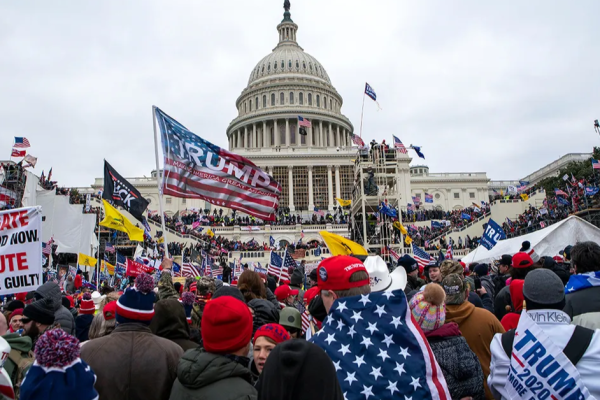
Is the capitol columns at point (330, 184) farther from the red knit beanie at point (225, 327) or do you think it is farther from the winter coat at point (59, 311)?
the red knit beanie at point (225, 327)

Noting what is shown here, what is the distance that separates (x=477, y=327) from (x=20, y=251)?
240 inches

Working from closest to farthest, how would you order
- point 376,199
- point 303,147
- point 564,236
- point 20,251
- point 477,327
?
point 477,327 < point 20,251 < point 564,236 < point 376,199 < point 303,147

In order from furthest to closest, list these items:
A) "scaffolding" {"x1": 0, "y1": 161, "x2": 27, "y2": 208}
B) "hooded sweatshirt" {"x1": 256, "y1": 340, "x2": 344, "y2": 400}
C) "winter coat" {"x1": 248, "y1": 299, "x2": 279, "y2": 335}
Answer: "scaffolding" {"x1": 0, "y1": 161, "x2": 27, "y2": 208}, "winter coat" {"x1": 248, "y1": 299, "x2": 279, "y2": 335}, "hooded sweatshirt" {"x1": 256, "y1": 340, "x2": 344, "y2": 400}

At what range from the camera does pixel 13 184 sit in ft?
102

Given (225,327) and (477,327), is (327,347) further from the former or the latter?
(477,327)

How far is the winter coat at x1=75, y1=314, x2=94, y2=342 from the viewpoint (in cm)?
635

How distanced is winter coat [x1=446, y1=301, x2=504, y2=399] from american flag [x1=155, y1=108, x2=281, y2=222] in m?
6.33

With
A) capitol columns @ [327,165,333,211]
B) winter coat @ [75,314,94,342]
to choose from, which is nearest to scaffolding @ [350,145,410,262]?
winter coat @ [75,314,94,342]

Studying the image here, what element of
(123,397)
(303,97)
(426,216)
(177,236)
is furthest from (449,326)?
(303,97)

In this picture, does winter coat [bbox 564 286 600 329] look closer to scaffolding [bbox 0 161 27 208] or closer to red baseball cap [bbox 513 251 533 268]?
red baseball cap [bbox 513 251 533 268]

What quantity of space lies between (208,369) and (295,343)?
2.45 feet

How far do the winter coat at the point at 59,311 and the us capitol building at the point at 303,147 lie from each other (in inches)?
2350

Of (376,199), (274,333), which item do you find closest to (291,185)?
(376,199)

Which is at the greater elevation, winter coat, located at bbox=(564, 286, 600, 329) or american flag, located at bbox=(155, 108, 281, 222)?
american flag, located at bbox=(155, 108, 281, 222)
